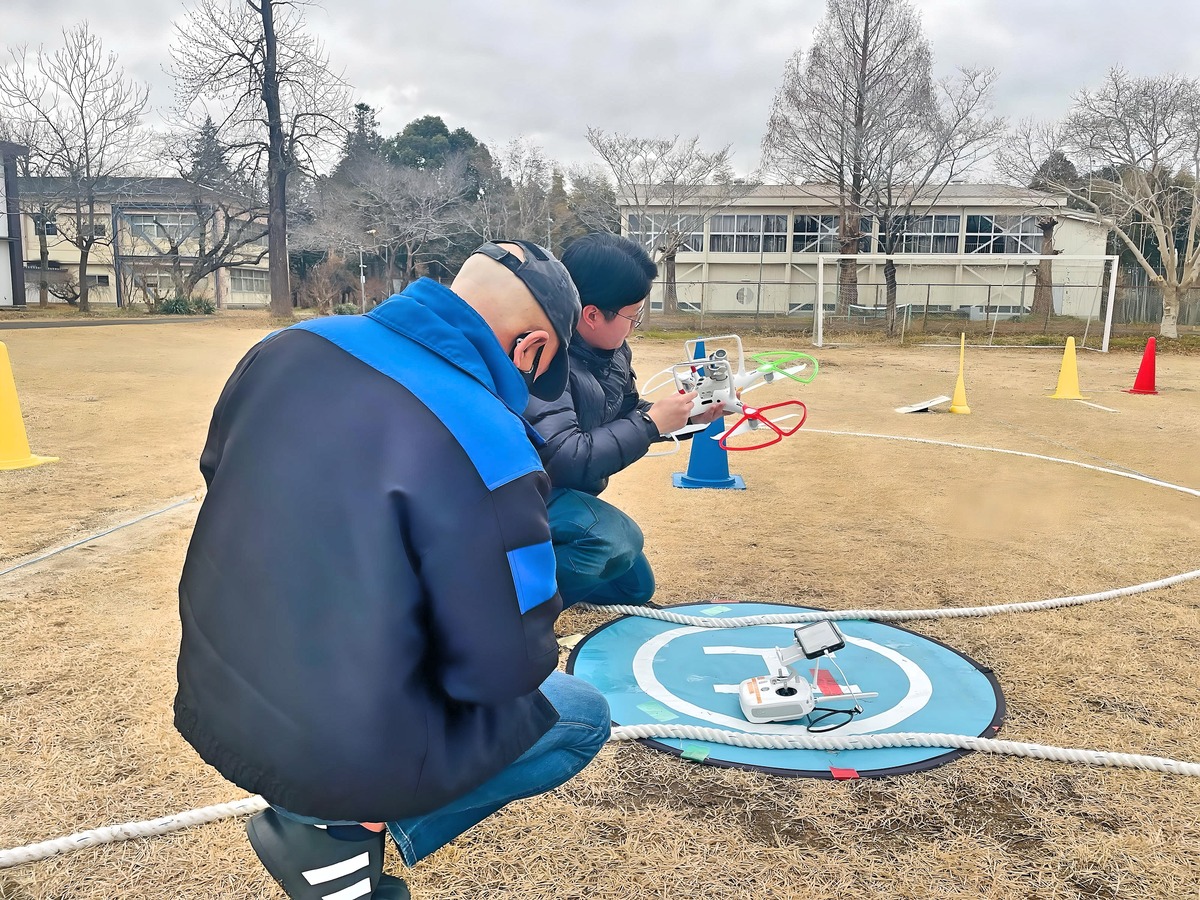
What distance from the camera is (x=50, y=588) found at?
3.93 meters

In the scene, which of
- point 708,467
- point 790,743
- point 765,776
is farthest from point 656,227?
point 765,776

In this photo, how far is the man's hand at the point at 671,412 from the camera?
3205 millimetres

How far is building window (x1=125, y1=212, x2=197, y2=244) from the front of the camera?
35594 millimetres

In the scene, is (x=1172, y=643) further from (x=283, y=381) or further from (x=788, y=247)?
(x=788, y=247)

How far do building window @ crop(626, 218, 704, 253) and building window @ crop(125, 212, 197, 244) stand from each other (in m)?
18.1

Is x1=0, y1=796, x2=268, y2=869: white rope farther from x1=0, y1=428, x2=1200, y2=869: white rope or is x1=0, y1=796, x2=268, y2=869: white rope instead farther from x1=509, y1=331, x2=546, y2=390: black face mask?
x1=509, y1=331, x2=546, y2=390: black face mask

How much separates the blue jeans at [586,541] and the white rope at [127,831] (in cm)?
128

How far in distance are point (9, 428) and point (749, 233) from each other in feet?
109

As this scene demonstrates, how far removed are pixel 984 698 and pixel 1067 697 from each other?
0.29 metres

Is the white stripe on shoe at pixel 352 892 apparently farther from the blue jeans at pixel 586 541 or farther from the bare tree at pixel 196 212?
the bare tree at pixel 196 212

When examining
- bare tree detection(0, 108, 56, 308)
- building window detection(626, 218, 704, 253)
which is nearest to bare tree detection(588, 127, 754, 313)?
building window detection(626, 218, 704, 253)

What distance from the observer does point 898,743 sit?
2584 millimetres

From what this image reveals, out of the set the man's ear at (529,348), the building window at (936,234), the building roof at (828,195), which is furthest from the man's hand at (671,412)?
the building window at (936,234)

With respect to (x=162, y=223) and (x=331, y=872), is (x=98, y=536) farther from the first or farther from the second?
(x=162, y=223)
